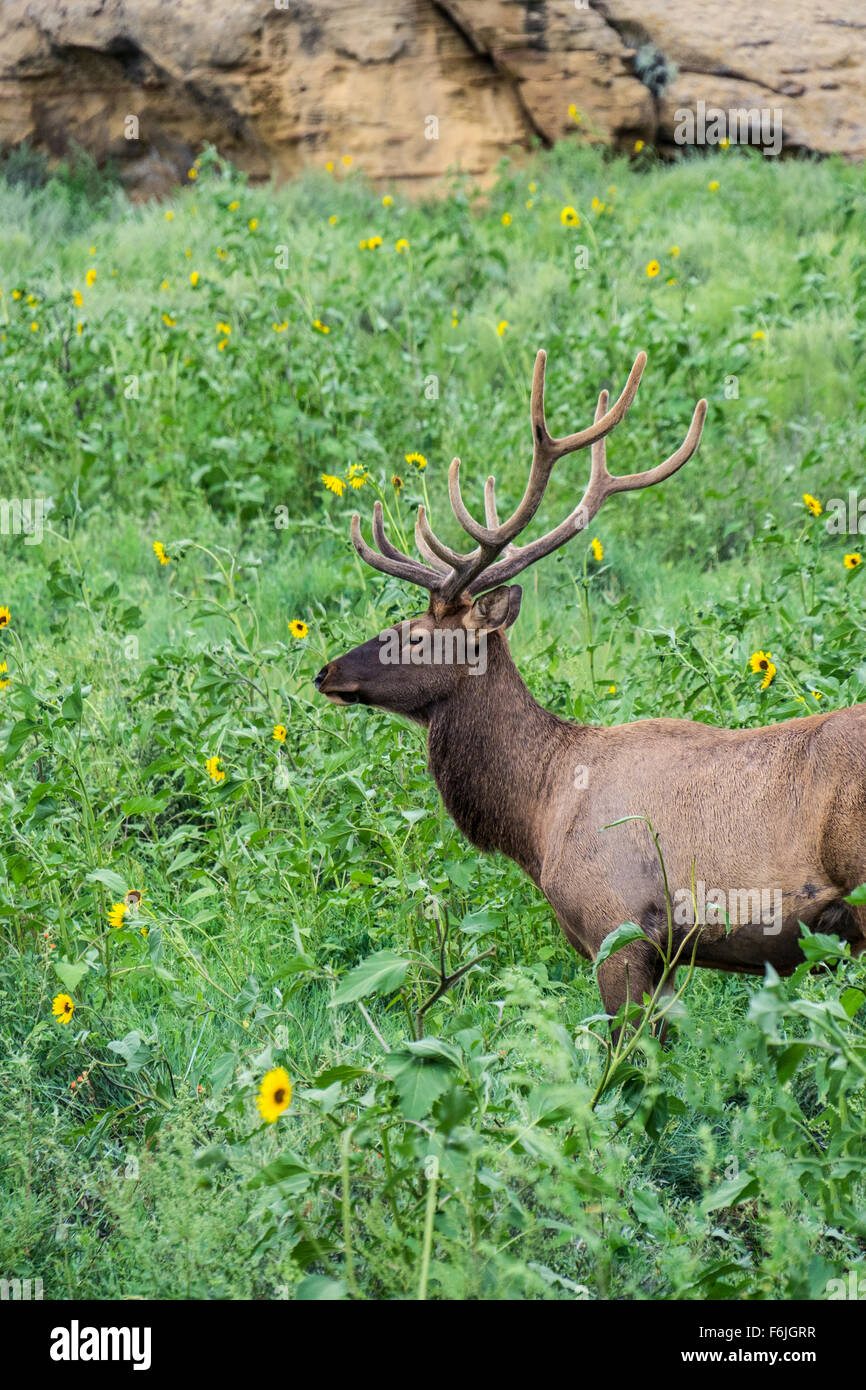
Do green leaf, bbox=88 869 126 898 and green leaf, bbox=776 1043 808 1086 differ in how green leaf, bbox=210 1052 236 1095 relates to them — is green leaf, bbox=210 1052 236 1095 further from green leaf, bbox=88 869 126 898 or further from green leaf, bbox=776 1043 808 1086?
green leaf, bbox=776 1043 808 1086

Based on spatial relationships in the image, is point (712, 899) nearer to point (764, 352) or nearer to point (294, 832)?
point (294, 832)

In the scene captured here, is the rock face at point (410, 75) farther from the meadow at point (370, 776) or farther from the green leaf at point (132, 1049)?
the green leaf at point (132, 1049)

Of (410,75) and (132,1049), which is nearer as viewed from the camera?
(132,1049)

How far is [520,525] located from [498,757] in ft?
2.25

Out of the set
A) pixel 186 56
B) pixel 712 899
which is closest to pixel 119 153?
pixel 186 56

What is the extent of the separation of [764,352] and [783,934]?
17.0ft

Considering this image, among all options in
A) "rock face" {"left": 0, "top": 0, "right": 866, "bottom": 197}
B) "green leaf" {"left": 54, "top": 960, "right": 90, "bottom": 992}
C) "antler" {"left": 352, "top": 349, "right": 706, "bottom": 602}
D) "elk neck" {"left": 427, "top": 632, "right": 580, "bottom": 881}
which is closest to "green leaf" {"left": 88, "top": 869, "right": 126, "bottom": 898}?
"green leaf" {"left": 54, "top": 960, "right": 90, "bottom": 992}

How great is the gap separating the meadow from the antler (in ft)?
1.11

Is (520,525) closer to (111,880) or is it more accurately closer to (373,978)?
(111,880)

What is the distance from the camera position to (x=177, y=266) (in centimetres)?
1091

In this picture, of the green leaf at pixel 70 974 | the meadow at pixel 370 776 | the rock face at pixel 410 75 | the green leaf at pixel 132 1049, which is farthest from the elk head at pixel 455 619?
the rock face at pixel 410 75

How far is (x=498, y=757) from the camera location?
4.12 meters

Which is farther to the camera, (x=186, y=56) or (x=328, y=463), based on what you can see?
(x=186, y=56)

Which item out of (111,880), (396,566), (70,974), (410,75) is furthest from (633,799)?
(410,75)
